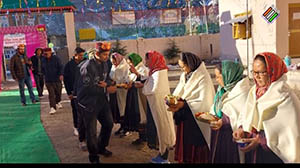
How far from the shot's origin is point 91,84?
3.85 meters

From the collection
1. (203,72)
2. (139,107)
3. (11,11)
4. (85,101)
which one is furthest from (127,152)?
(11,11)

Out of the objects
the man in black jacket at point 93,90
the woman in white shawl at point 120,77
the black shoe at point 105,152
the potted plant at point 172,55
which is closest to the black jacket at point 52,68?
the woman in white shawl at point 120,77

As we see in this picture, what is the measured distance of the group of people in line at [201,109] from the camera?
2525mm

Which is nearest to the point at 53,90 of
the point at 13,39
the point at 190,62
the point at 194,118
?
the point at 190,62

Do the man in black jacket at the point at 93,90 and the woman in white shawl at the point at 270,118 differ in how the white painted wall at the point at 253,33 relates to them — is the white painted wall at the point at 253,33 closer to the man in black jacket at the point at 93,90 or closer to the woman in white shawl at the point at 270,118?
the man in black jacket at the point at 93,90

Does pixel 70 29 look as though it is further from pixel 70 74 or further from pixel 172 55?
pixel 70 74

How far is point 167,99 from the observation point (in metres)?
3.46

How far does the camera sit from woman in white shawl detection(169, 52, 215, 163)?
3404mm

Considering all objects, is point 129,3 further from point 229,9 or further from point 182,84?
point 182,84

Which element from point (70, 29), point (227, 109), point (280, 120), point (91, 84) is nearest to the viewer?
point (280, 120)

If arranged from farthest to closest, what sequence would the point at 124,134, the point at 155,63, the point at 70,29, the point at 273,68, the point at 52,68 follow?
1. the point at 70,29
2. the point at 52,68
3. the point at 124,134
4. the point at 155,63
5. the point at 273,68

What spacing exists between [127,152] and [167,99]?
1.52m

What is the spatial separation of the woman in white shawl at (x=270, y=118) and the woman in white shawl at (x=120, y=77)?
2.80m

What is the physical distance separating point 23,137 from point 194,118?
369cm
